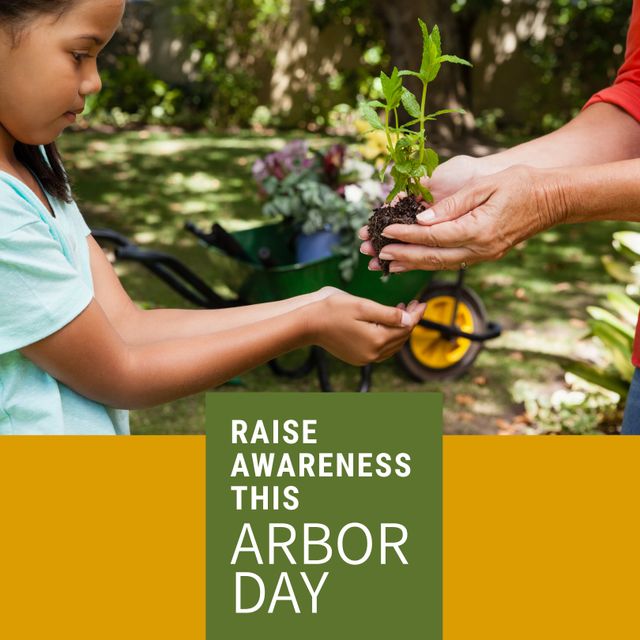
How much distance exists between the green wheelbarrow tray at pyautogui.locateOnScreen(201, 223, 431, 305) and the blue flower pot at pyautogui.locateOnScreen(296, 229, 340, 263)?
127mm

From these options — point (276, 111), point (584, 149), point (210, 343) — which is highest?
point (276, 111)

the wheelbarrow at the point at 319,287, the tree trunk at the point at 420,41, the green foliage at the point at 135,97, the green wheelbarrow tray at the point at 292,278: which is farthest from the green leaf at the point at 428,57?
the green foliage at the point at 135,97

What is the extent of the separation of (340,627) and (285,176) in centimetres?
347

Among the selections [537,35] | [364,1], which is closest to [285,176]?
[364,1]

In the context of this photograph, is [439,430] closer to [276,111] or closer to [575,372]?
[575,372]

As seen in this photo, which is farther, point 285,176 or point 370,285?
point 285,176

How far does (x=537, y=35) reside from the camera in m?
13.7

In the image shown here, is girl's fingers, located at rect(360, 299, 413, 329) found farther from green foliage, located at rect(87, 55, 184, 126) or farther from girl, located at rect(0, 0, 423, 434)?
green foliage, located at rect(87, 55, 184, 126)

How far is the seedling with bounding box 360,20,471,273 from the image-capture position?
69.7 inches

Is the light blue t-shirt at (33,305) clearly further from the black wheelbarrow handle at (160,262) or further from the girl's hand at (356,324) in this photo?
the black wheelbarrow handle at (160,262)

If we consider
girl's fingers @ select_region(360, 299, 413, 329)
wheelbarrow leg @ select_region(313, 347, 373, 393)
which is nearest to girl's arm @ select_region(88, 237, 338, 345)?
girl's fingers @ select_region(360, 299, 413, 329)

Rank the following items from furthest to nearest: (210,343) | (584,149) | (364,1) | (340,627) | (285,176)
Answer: (364,1) < (285,176) < (584,149) < (210,343) < (340,627)

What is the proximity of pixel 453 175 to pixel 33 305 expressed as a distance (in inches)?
41.5

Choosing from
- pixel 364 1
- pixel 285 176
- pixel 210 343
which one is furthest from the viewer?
pixel 364 1
